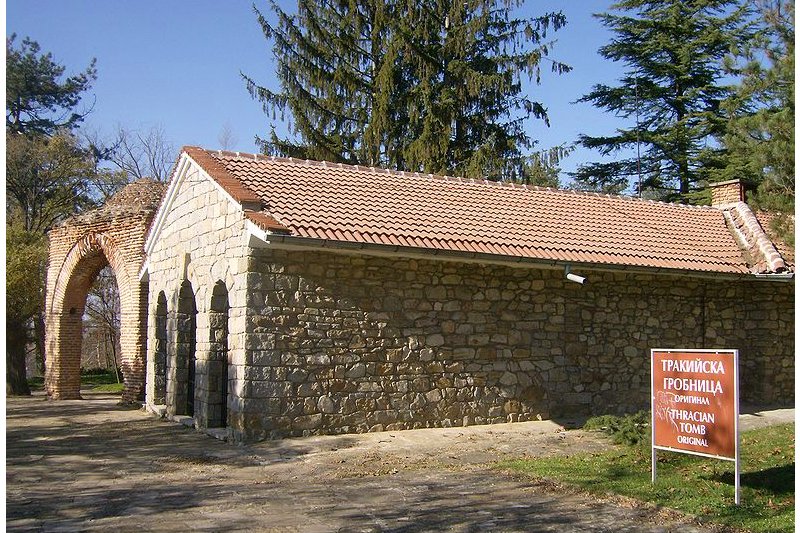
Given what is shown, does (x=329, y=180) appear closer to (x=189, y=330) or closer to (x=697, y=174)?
(x=189, y=330)

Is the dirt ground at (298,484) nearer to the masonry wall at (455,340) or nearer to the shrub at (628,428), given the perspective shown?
the shrub at (628,428)

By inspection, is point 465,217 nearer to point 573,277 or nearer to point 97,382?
point 573,277

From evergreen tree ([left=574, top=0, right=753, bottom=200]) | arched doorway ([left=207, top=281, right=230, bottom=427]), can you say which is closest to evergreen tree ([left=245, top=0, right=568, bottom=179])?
evergreen tree ([left=574, top=0, right=753, bottom=200])

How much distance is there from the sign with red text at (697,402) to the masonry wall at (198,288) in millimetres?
5588

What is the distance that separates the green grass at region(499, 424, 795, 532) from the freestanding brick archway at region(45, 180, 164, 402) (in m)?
10.8

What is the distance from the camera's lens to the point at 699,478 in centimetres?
856

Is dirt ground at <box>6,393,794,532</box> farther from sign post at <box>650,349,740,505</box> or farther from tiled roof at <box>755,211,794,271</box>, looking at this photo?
tiled roof at <box>755,211,794,271</box>

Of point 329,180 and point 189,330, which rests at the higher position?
point 329,180

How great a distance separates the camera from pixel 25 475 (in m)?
9.10

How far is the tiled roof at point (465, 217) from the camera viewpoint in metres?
11.8

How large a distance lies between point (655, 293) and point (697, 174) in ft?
53.9

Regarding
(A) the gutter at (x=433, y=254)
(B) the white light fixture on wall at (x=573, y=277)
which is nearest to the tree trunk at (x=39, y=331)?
(A) the gutter at (x=433, y=254)

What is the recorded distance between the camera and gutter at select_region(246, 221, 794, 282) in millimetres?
→ 10855

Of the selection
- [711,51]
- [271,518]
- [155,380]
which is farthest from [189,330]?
[711,51]
